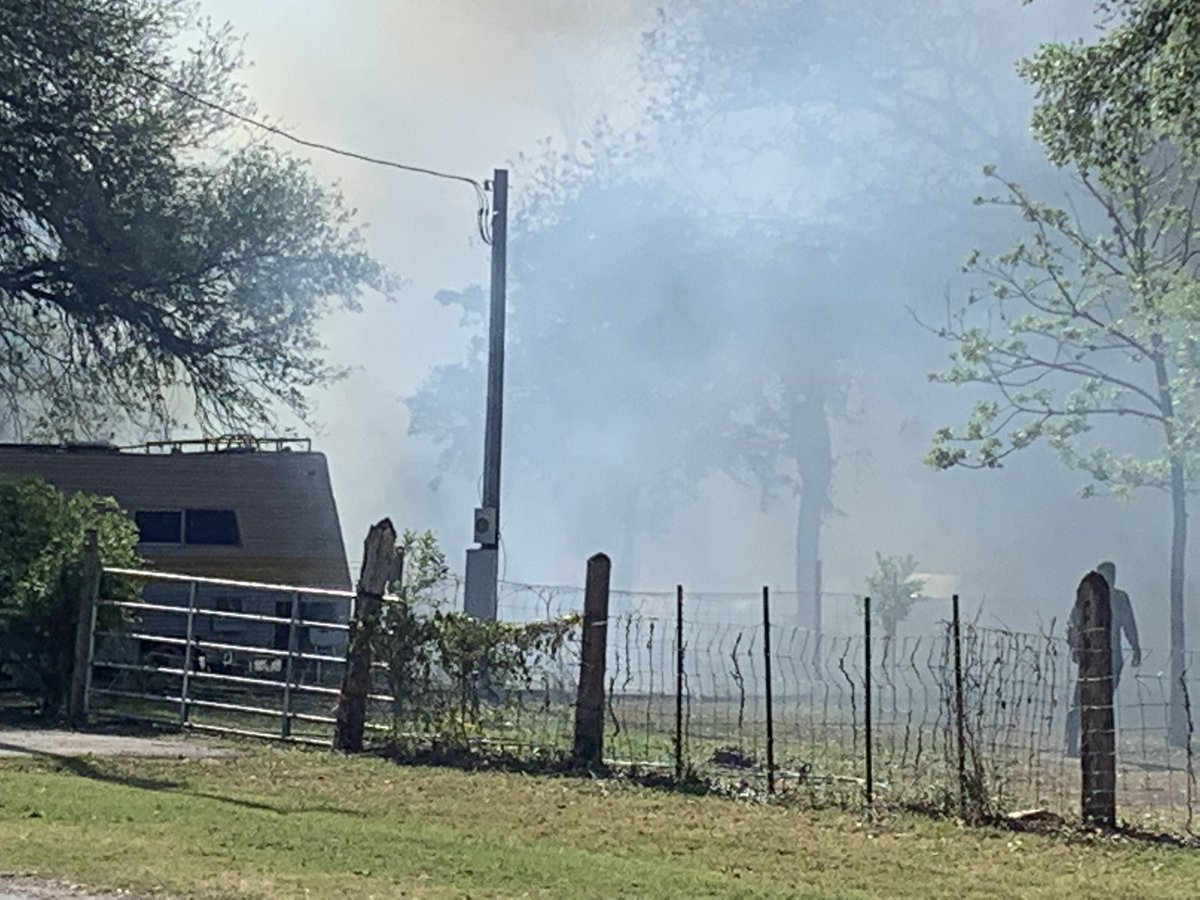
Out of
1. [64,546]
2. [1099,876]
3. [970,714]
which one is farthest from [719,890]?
[64,546]

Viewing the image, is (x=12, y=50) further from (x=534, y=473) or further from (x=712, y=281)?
(x=534, y=473)

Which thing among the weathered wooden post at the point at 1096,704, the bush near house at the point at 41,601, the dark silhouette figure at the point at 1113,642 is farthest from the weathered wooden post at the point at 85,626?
the weathered wooden post at the point at 1096,704

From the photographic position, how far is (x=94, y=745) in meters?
13.6

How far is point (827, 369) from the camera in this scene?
4628cm

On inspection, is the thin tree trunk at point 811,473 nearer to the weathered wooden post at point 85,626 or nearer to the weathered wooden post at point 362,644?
the weathered wooden post at point 85,626

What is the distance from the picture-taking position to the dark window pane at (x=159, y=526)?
20344 mm

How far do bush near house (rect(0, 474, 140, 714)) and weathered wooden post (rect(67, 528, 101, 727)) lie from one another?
257 millimetres

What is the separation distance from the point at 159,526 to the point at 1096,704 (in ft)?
42.2

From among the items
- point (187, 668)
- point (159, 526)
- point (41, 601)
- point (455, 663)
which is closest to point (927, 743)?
point (455, 663)

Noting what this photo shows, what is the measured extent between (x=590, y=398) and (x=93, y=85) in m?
25.7

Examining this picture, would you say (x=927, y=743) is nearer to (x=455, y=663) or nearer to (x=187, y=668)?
(x=455, y=663)

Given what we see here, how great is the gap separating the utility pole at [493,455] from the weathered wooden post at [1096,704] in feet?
26.9

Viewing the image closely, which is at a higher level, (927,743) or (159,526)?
(159,526)

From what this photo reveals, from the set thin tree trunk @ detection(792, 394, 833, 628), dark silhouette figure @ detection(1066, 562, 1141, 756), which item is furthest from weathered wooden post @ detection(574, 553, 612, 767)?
thin tree trunk @ detection(792, 394, 833, 628)
